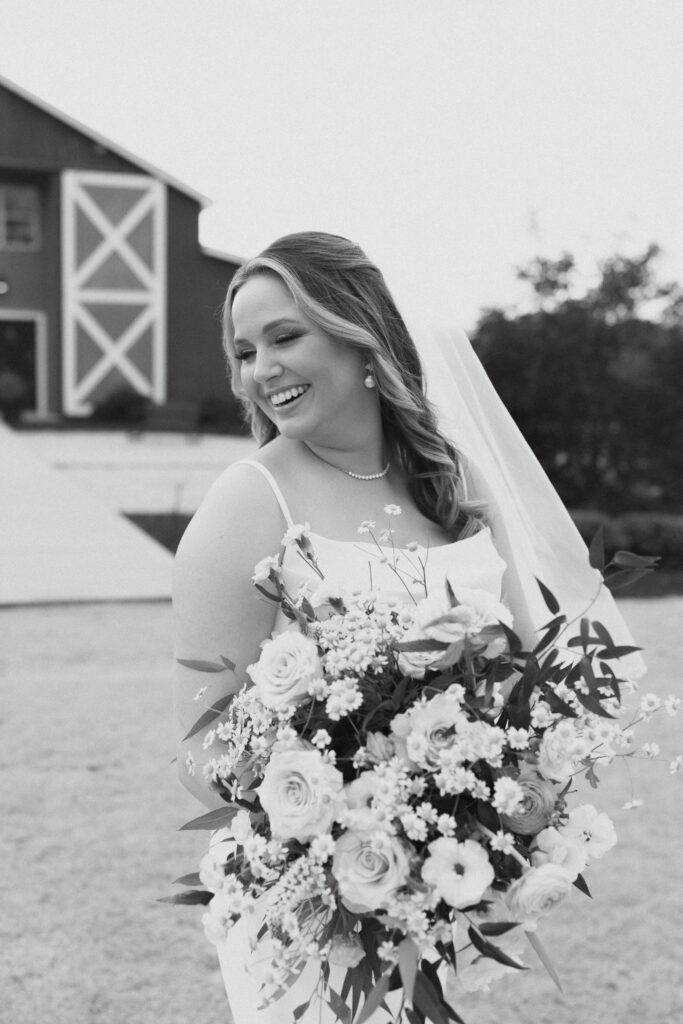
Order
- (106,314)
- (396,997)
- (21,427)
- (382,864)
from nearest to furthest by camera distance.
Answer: (382,864)
(396,997)
(21,427)
(106,314)

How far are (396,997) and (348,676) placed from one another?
0.95 meters

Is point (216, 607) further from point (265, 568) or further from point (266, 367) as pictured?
point (266, 367)

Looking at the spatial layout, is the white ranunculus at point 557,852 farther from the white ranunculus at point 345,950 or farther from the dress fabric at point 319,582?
the dress fabric at point 319,582

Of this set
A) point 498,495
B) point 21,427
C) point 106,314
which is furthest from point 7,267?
point 498,495

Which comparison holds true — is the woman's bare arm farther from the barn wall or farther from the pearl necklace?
the barn wall

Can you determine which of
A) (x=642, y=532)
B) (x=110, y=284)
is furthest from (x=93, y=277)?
(x=642, y=532)

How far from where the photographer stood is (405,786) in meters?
1.61

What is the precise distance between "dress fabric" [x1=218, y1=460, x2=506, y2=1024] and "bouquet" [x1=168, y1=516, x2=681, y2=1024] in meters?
0.30

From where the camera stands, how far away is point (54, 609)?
1148 centimetres

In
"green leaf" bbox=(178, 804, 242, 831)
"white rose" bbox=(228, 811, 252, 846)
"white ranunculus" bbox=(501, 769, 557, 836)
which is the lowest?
"green leaf" bbox=(178, 804, 242, 831)

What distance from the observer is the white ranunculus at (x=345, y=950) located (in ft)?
5.45

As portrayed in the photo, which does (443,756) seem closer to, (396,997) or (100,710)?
(396,997)

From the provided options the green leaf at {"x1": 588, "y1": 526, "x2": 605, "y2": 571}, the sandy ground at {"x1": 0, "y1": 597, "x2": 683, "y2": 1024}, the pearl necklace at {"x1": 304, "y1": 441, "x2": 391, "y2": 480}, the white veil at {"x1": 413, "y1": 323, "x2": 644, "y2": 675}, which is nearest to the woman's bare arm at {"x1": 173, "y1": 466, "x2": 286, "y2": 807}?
the pearl necklace at {"x1": 304, "y1": 441, "x2": 391, "y2": 480}

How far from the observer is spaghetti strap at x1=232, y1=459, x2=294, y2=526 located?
2195 mm
